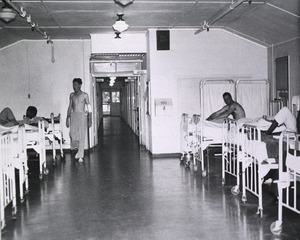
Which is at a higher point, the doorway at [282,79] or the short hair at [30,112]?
the doorway at [282,79]

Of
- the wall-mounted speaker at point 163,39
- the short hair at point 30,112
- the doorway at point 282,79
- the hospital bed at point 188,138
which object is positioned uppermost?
the wall-mounted speaker at point 163,39

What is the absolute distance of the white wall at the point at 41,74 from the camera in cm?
1068

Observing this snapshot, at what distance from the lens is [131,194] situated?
5.90 meters

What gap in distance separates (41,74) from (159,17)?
4042 mm

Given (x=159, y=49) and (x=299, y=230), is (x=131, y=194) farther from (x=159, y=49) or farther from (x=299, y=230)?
(x=159, y=49)

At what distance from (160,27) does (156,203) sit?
513cm

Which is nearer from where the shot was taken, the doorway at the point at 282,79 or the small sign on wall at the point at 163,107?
the doorway at the point at 282,79

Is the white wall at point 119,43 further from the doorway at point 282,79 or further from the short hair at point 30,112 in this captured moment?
the doorway at point 282,79

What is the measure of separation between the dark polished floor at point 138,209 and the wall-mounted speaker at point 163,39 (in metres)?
3.04

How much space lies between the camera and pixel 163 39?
31.3 ft

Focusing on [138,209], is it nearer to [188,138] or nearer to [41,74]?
[188,138]

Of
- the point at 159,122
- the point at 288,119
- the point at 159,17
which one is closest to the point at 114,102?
the point at 159,122

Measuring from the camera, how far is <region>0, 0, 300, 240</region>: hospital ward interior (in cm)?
463

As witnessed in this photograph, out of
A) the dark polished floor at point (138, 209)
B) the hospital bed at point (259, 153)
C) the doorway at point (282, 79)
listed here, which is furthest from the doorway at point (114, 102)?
the hospital bed at point (259, 153)
